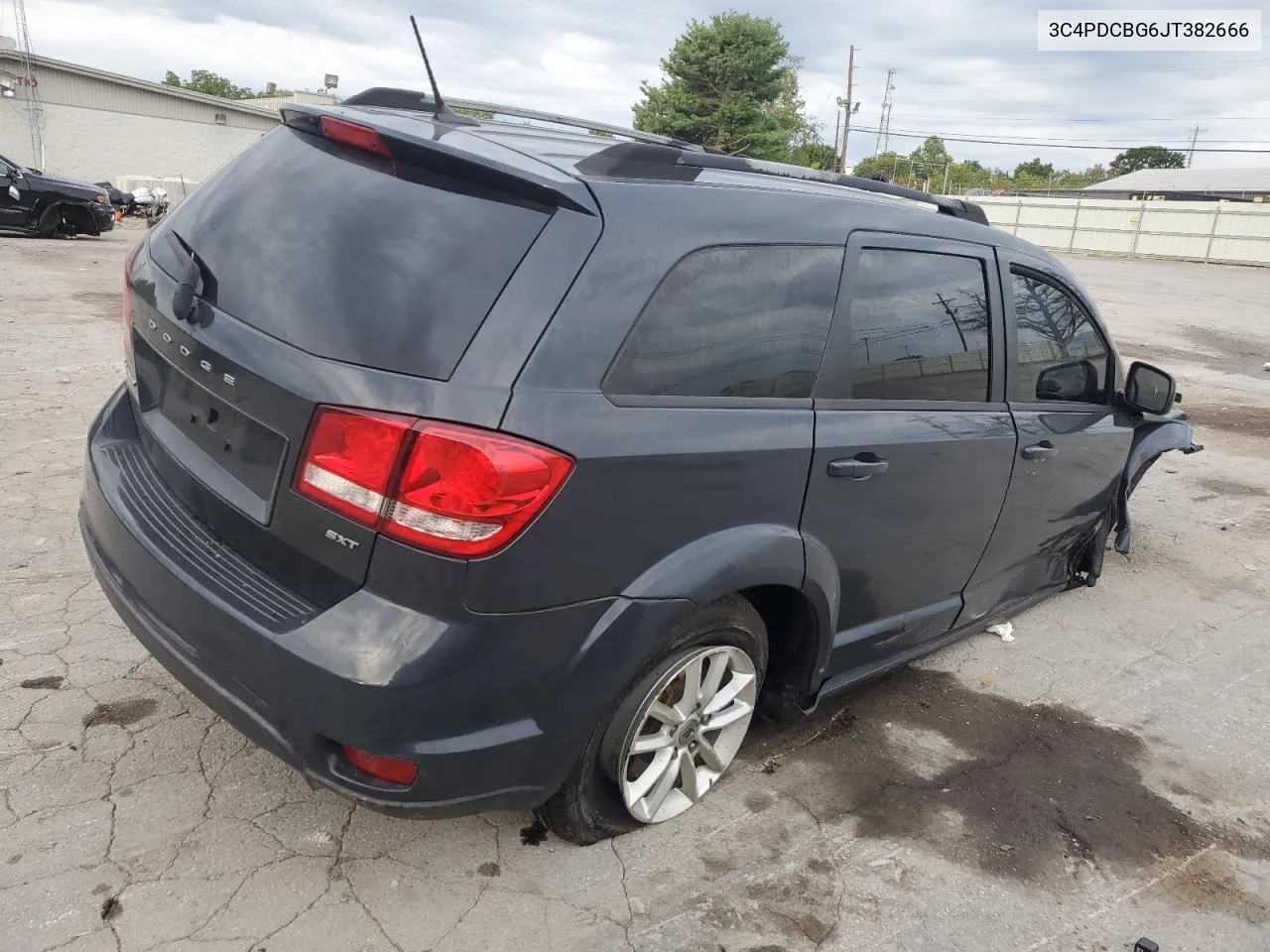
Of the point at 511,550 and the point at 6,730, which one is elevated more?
the point at 511,550

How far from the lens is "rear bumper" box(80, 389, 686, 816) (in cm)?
193

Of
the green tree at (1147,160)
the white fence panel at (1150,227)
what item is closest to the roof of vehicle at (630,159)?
the white fence panel at (1150,227)

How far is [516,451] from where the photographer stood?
191cm

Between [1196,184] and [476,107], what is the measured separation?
78286 millimetres

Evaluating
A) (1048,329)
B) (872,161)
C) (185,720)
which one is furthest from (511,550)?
(872,161)

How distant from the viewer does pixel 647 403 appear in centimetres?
213

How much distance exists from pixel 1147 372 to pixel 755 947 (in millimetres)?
3006

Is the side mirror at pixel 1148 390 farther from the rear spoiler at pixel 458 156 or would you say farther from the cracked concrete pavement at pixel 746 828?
the rear spoiler at pixel 458 156

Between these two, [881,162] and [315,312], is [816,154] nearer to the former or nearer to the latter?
[881,162]

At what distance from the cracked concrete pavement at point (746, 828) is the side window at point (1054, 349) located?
3.85 feet

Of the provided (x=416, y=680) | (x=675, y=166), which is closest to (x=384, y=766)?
(x=416, y=680)

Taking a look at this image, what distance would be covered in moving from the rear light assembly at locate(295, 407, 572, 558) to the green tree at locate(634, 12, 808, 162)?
1953 inches

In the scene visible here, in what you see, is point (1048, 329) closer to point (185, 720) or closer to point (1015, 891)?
point (1015, 891)

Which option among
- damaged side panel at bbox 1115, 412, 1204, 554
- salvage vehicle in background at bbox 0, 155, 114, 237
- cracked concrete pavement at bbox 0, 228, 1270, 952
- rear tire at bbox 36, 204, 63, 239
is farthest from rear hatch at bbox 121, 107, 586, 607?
rear tire at bbox 36, 204, 63, 239
